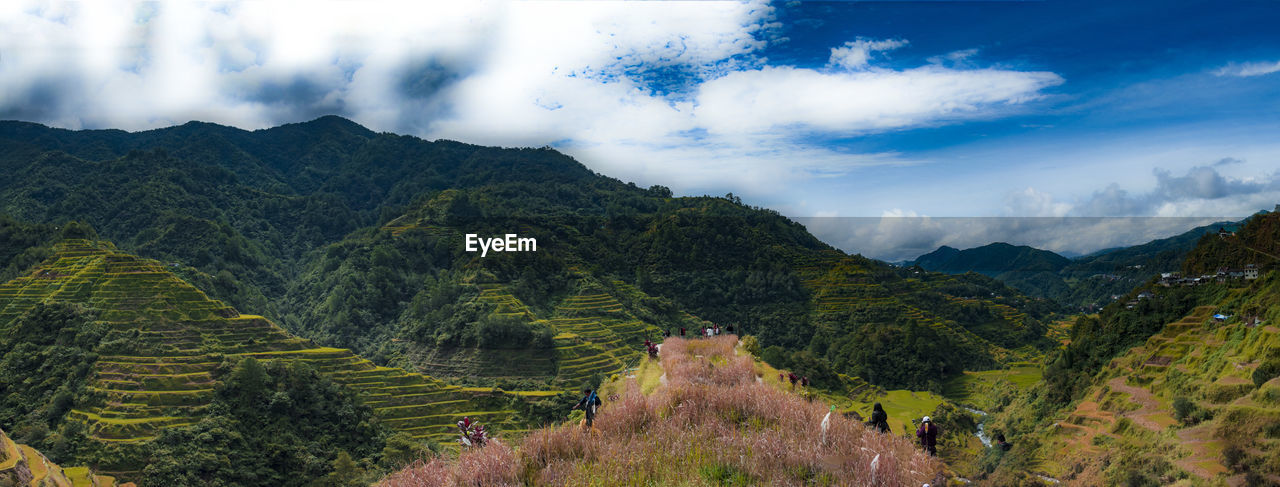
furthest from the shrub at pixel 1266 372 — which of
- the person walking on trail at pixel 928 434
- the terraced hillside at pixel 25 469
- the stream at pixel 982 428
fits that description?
the terraced hillside at pixel 25 469

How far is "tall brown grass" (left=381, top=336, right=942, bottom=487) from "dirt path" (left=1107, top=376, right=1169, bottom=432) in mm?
38356

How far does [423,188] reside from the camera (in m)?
156

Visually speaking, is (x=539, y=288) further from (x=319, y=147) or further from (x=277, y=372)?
(x=319, y=147)

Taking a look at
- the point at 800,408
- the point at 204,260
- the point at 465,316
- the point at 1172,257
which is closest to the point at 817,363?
the point at 465,316

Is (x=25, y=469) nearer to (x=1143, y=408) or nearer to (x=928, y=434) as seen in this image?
(x=928, y=434)

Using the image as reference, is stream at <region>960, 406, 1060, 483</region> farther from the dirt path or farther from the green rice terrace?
the green rice terrace

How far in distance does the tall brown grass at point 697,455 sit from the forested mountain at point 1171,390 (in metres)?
30.2

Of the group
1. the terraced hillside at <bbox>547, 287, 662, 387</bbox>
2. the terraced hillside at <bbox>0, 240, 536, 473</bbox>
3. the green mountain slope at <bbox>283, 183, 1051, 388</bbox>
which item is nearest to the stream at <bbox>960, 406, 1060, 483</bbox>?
the green mountain slope at <bbox>283, 183, 1051, 388</bbox>

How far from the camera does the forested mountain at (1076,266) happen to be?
81000 mm

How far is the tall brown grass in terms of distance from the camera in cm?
492

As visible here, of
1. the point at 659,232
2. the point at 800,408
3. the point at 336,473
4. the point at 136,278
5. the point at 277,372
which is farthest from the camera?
the point at 659,232

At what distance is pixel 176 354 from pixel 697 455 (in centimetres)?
5003

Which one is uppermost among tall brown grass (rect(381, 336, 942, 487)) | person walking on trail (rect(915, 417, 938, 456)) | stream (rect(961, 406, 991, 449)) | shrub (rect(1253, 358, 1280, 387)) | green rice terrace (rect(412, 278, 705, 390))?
tall brown grass (rect(381, 336, 942, 487))

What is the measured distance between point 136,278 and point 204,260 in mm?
47685
